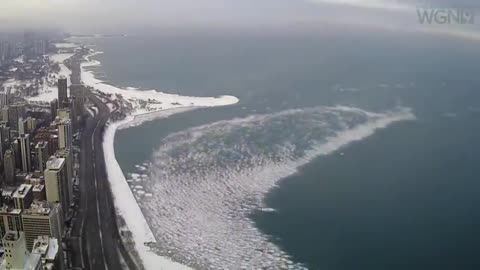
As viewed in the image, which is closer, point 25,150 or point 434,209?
point 434,209

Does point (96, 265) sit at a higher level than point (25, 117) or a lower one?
lower

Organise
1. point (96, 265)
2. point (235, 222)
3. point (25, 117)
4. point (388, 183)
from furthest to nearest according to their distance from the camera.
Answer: point (25, 117), point (388, 183), point (235, 222), point (96, 265)

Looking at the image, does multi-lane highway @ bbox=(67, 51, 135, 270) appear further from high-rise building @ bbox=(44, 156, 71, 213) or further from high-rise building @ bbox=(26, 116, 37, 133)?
high-rise building @ bbox=(26, 116, 37, 133)

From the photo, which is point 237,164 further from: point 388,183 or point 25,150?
point 25,150

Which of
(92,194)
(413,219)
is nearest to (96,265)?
(92,194)

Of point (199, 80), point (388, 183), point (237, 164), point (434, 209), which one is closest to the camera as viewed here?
point (434, 209)

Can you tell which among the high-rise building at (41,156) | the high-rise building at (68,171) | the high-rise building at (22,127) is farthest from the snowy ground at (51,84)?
the high-rise building at (68,171)

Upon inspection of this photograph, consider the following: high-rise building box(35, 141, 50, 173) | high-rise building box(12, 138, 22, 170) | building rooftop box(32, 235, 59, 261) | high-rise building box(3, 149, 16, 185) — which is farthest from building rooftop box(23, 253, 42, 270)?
high-rise building box(12, 138, 22, 170)

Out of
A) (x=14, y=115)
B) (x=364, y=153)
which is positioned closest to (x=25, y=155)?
(x=14, y=115)
